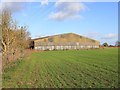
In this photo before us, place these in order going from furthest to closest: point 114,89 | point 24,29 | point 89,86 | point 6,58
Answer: point 24,29 → point 6,58 → point 89,86 → point 114,89

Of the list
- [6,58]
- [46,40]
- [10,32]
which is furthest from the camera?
[46,40]

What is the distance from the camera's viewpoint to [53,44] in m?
96.3

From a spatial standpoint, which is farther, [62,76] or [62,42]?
[62,42]

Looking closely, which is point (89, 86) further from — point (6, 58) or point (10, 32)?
point (10, 32)

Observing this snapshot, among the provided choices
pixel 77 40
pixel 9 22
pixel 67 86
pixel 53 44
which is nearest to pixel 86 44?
pixel 77 40

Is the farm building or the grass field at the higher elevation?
the farm building

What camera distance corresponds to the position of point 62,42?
97.8 m

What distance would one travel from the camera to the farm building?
9442 centimetres

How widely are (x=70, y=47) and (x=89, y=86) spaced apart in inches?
3461

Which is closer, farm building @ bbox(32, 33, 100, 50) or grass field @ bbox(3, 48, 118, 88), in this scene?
grass field @ bbox(3, 48, 118, 88)

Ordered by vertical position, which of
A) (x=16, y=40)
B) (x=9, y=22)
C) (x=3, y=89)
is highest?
(x=9, y=22)

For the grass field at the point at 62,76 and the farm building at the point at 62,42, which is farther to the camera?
the farm building at the point at 62,42

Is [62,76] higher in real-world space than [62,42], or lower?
lower

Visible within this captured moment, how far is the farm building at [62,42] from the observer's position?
94.4 metres
